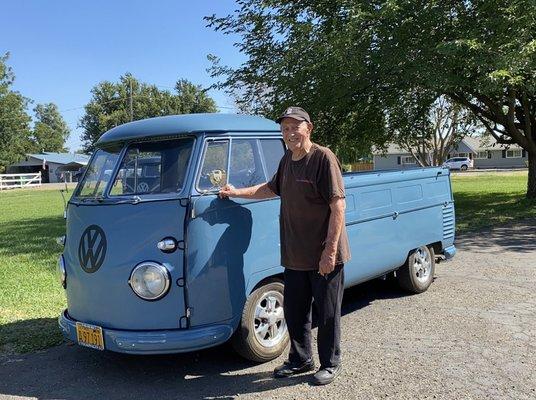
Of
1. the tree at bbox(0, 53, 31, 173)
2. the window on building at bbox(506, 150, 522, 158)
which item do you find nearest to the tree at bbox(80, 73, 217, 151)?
the tree at bbox(0, 53, 31, 173)

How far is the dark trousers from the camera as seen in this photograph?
407cm

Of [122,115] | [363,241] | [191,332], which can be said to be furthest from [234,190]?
[122,115]

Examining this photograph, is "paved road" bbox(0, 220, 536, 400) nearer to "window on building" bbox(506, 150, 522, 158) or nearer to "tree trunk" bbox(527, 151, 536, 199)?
"tree trunk" bbox(527, 151, 536, 199)

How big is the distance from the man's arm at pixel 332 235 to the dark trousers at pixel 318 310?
0.64 feet

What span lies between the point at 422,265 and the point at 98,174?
4.11m

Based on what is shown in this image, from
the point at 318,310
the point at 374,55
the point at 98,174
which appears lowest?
the point at 318,310

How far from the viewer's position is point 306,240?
4.04 metres

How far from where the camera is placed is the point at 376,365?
4512mm

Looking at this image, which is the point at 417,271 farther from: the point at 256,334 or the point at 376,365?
the point at 256,334

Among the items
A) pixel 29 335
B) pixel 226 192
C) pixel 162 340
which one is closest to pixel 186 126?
pixel 226 192

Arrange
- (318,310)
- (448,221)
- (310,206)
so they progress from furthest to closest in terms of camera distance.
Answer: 1. (448,221)
2. (318,310)
3. (310,206)

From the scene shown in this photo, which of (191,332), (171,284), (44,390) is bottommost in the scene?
(44,390)

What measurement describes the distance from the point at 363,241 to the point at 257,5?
12.3 m

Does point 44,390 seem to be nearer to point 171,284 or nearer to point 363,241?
point 171,284
